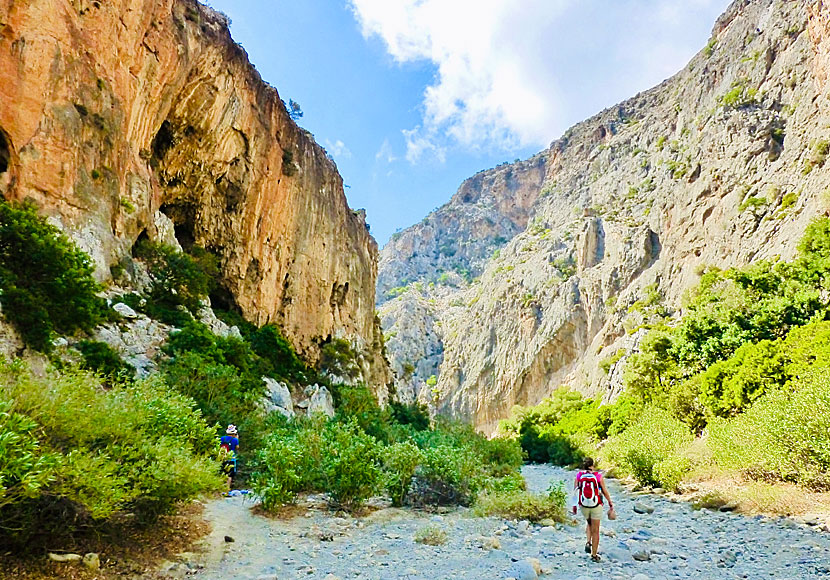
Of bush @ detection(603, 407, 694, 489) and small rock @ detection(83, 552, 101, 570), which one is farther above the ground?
bush @ detection(603, 407, 694, 489)

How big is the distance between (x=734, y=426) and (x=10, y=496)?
1574 centimetres

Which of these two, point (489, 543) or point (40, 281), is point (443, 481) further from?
point (40, 281)

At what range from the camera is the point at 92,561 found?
14.5 feet

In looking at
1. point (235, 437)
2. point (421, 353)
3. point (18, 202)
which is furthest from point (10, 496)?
point (421, 353)

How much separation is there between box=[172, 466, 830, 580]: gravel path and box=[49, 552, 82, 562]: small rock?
86cm

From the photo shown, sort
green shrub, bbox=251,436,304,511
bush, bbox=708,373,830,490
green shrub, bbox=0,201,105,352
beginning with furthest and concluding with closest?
green shrub, bbox=0,201,105,352 < bush, bbox=708,373,830,490 < green shrub, bbox=251,436,304,511

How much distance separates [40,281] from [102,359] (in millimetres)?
2683

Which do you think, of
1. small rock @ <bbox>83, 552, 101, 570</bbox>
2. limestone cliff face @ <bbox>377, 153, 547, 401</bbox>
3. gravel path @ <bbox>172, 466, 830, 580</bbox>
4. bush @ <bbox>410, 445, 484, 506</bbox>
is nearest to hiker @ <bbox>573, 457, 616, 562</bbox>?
gravel path @ <bbox>172, 466, 830, 580</bbox>

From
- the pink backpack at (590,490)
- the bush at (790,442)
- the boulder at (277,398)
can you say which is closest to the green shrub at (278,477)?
the pink backpack at (590,490)

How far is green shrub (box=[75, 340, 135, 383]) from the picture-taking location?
40.8ft

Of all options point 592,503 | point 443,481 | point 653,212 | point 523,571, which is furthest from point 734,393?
point 653,212

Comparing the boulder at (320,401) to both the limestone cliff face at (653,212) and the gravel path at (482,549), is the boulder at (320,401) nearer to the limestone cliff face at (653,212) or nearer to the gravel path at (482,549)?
the gravel path at (482,549)

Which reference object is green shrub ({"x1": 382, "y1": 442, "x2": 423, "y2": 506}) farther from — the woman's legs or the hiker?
the woman's legs

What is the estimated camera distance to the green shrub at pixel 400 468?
995cm
